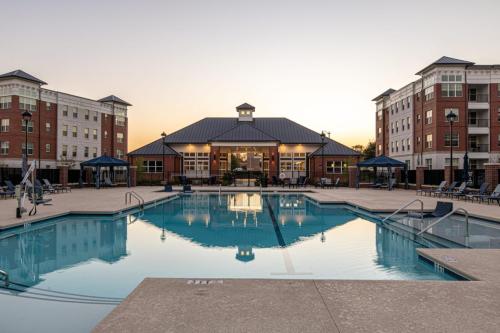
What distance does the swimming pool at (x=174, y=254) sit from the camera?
242 inches

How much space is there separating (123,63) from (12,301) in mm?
27164

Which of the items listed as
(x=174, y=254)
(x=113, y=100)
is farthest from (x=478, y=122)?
(x=113, y=100)

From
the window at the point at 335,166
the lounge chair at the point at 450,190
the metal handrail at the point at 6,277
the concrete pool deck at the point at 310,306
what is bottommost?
the metal handrail at the point at 6,277

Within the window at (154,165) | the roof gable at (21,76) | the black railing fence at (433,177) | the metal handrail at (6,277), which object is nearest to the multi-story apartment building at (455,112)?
the black railing fence at (433,177)

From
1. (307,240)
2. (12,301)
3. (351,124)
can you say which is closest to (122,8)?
(307,240)

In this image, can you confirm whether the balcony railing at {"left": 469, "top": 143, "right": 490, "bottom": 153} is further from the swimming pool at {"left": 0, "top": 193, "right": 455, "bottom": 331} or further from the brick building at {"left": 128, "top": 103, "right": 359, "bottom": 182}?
→ the swimming pool at {"left": 0, "top": 193, "right": 455, "bottom": 331}

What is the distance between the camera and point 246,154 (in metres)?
46.2

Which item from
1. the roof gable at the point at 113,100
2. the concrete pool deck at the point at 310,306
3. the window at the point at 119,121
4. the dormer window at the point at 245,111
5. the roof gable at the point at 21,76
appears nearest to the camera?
the concrete pool deck at the point at 310,306

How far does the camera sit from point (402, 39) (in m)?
27.0

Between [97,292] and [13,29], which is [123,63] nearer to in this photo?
[13,29]

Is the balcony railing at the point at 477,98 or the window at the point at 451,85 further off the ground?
the window at the point at 451,85

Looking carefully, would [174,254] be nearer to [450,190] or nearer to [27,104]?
[450,190]

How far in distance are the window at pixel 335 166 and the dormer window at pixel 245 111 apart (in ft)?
46.0

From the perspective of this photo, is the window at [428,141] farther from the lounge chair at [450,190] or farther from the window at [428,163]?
the lounge chair at [450,190]
